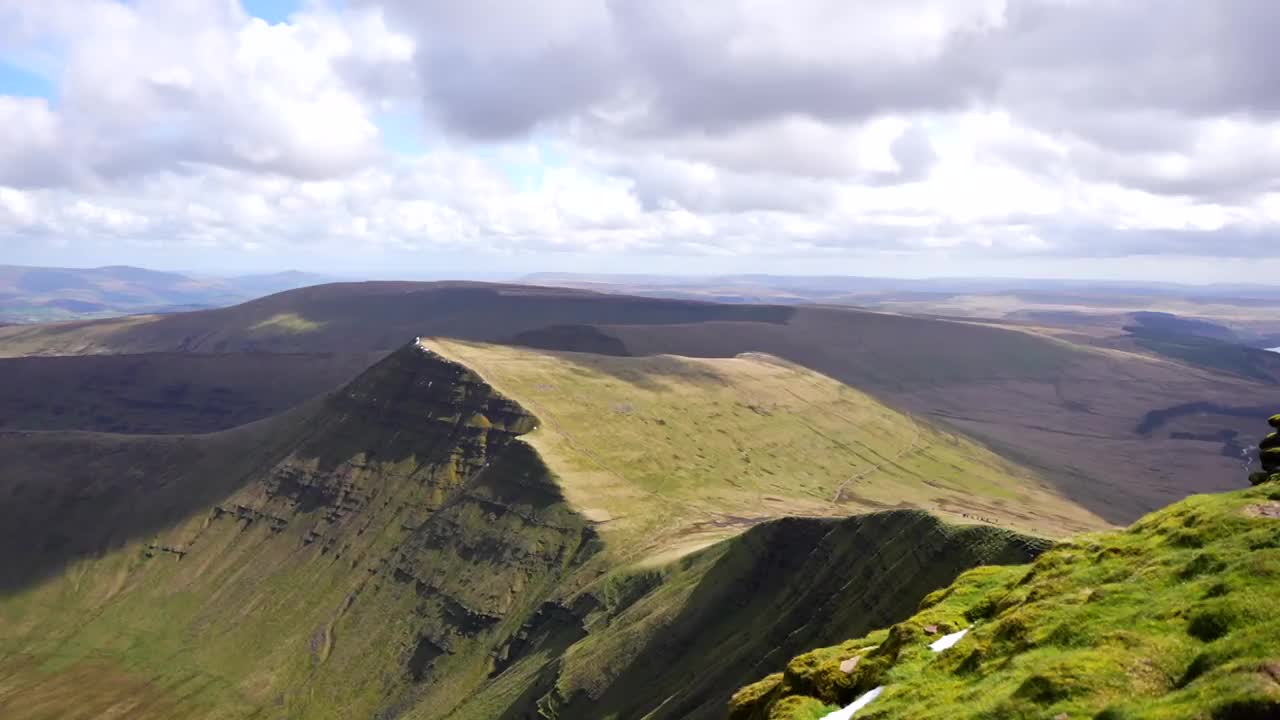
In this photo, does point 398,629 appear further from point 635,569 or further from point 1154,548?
point 1154,548

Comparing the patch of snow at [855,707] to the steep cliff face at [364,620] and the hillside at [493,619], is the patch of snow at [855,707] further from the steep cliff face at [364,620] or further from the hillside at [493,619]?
the steep cliff face at [364,620]

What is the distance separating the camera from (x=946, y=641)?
3653cm

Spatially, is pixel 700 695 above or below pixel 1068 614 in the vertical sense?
below

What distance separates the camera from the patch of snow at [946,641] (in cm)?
3569

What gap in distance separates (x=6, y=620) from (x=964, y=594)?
763 ft

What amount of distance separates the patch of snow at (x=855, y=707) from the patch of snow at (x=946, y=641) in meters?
3.82

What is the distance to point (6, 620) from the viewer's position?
19700cm

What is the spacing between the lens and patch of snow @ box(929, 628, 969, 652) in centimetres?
3569

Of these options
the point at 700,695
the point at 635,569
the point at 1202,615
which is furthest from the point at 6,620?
the point at 1202,615

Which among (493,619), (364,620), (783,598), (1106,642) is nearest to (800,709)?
(1106,642)

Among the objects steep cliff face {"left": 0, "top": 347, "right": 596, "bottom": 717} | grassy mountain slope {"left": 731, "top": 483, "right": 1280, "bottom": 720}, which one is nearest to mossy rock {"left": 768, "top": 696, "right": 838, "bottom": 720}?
grassy mountain slope {"left": 731, "top": 483, "right": 1280, "bottom": 720}

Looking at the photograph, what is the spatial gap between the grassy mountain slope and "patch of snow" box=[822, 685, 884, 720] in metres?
0.61

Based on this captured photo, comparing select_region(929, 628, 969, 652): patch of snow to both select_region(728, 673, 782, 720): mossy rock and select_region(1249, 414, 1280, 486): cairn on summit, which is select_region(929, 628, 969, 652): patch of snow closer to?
select_region(728, 673, 782, 720): mossy rock

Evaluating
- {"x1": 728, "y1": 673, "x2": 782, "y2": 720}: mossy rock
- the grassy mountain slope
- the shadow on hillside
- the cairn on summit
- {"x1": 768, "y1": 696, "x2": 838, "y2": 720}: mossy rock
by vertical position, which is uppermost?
the cairn on summit
